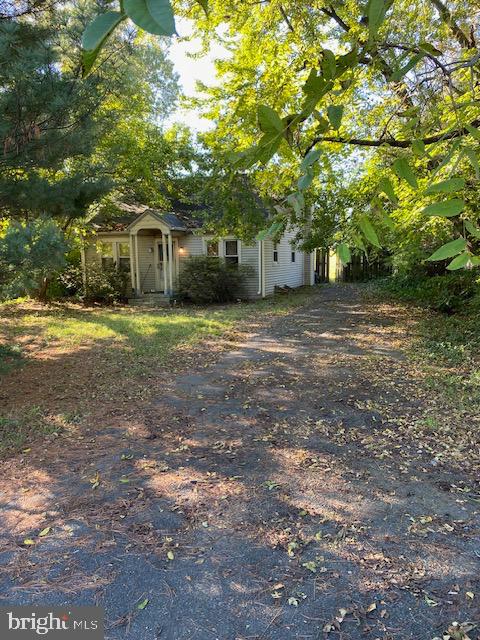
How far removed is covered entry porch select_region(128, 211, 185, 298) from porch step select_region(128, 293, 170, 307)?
181 mm

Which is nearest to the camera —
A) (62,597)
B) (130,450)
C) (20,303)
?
(62,597)

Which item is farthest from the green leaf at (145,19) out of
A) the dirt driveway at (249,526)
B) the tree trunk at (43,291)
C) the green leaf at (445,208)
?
the tree trunk at (43,291)

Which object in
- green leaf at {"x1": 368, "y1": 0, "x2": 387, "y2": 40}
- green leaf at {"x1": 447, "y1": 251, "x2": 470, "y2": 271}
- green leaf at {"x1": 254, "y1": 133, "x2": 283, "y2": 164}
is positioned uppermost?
green leaf at {"x1": 368, "y1": 0, "x2": 387, "y2": 40}

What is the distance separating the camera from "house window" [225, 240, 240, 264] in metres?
16.0

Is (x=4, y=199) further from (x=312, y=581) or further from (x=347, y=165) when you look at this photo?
(x=347, y=165)

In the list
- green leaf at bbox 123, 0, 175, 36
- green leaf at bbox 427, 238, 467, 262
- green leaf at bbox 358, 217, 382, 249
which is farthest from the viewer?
green leaf at bbox 358, 217, 382, 249

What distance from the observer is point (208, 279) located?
47.9ft

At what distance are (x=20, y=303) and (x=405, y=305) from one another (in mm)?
13138

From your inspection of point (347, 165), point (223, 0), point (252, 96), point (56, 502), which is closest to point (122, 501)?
point (56, 502)

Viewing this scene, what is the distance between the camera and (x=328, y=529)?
2.68m

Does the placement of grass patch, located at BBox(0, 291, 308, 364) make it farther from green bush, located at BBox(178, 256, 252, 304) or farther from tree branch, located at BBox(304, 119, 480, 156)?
tree branch, located at BBox(304, 119, 480, 156)

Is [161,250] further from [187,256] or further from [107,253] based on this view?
[107,253]

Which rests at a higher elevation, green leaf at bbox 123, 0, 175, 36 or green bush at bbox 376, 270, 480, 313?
green leaf at bbox 123, 0, 175, 36

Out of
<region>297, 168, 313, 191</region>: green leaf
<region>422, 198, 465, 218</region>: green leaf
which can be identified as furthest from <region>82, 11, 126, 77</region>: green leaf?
<region>422, 198, 465, 218</region>: green leaf
